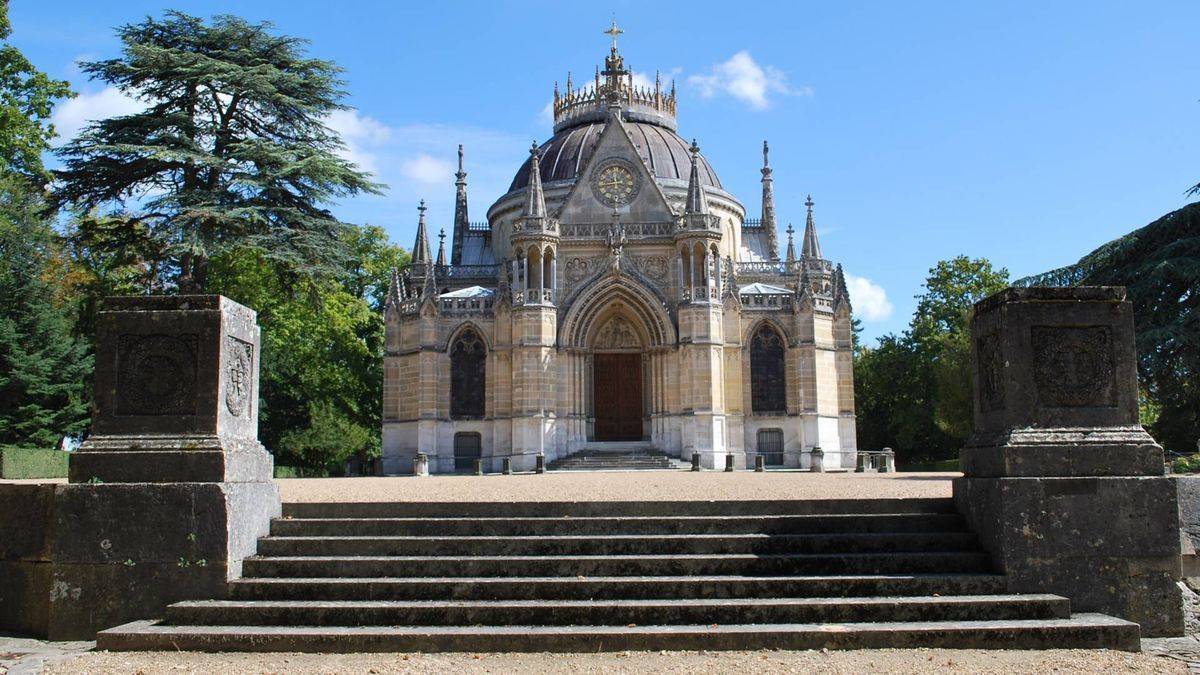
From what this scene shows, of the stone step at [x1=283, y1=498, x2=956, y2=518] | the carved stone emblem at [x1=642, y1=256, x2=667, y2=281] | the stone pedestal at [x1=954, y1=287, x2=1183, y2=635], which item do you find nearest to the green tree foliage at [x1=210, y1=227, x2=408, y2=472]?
the carved stone emblem at [x1=642, y1=256, x2=667, y2=281]

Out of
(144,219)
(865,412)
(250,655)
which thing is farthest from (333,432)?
(250,655)

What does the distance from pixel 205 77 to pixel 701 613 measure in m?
20.9

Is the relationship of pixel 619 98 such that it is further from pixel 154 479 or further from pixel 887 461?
pixel 154 479

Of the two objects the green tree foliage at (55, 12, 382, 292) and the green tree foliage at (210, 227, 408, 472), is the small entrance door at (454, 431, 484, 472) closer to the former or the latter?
the green tree foliage at (210, 227, 408, 472)

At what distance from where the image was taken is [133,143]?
2272 cm

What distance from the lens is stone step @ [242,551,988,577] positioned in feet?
24.2

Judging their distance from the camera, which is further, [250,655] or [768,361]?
[768,361]

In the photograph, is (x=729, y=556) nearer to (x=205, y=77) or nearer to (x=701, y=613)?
(x=701, y=613)

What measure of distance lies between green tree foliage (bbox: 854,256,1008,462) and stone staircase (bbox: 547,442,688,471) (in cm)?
1378

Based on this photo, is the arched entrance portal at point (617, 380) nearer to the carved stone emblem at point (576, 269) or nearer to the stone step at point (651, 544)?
the carved stone emblem at point (576, 269)

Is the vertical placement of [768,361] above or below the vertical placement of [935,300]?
below

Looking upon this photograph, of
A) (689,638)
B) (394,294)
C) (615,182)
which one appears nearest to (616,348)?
(615,182)

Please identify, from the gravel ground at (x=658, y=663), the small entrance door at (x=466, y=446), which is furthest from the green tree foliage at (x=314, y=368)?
the gravel ground at (x=658, y=663)

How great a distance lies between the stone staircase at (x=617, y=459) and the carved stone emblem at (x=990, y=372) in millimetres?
24677
